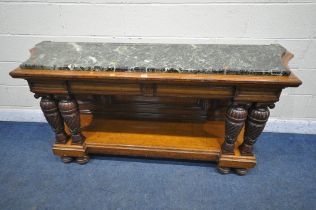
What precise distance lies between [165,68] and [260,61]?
47 centimetres

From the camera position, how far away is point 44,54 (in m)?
1.18

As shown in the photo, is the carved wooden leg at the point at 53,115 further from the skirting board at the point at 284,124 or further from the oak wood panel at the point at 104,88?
the skirting board at the point at 284,124

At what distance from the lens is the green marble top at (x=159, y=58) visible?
1.02m

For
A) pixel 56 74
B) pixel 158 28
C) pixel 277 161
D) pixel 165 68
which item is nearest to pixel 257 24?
pixel 158 28

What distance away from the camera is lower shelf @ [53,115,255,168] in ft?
4.33

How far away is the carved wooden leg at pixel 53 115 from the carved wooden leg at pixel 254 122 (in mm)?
1043

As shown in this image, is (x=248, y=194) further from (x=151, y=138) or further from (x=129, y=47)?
(x=129, y=47)

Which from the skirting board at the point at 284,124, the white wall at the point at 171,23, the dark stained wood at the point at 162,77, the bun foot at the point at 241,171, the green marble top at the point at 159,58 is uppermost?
the white wall at the point at 171,23

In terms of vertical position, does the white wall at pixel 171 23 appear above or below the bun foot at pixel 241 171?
above

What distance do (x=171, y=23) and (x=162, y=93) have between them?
0.56 meters

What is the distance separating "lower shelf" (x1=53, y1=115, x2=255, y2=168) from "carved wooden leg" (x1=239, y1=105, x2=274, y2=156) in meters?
0.12

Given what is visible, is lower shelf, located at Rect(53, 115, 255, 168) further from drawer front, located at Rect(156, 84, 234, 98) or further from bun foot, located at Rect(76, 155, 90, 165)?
drawer front, located at Rect(156, 84, 234, 98)

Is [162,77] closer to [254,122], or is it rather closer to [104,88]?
[104,88]

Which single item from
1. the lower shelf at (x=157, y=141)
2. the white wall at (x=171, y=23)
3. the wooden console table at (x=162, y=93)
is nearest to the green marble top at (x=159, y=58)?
the wooden console table at (x=162, y=93)
